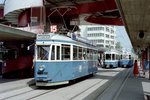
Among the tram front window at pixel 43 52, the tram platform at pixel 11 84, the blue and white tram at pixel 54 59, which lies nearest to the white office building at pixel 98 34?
the tram platform at pixel 11 84

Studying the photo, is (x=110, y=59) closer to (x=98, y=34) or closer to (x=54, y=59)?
(x=54, y=59)

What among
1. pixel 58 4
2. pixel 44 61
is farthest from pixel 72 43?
pixel 58 4

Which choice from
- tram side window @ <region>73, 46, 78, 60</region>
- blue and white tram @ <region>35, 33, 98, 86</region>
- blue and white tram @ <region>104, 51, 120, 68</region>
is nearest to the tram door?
blue and white tram @ <region>35, 33, 98, 86</region>

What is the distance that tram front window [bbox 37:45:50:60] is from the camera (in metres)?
18.1

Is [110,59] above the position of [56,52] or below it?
below

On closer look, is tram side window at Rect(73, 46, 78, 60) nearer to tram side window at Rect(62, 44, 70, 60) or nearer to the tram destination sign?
tram side window at Rect(62, 44, 70, 60)

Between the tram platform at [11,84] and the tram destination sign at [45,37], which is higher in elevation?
the tram destination sign at [45,37]

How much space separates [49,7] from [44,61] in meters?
21.7

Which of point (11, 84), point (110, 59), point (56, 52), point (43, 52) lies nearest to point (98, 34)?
point (110, 59)

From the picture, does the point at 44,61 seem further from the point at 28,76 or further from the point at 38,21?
the point at 38,21

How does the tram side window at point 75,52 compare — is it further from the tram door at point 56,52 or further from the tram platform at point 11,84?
the tram platform at point 11,84

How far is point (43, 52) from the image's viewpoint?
1823 centimetres

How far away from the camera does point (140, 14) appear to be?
2064 cm

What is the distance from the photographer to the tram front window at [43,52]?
59.5ft
